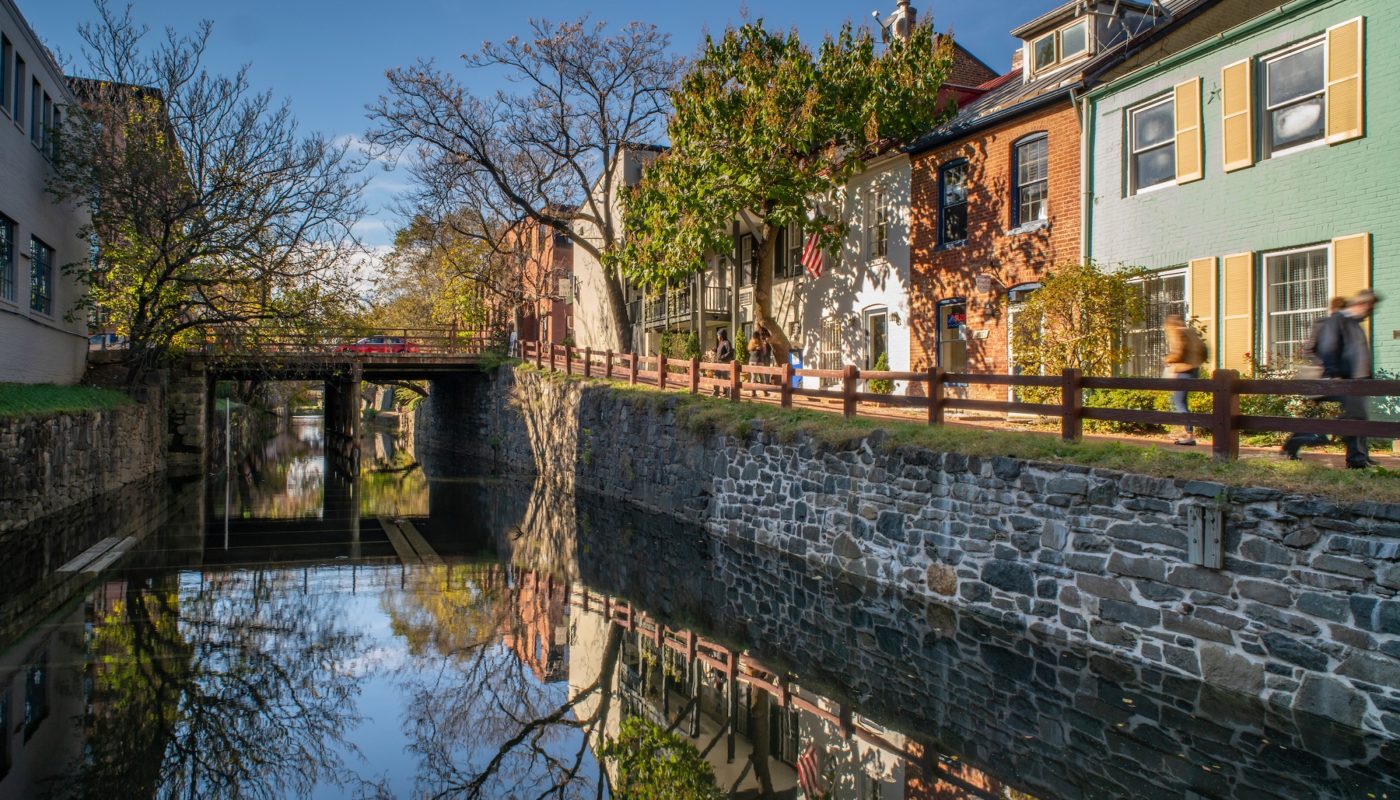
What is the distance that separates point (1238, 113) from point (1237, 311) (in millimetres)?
2742

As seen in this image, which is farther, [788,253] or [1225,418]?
[788,253]

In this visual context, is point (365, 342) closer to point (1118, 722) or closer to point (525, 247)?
point (525, 247)

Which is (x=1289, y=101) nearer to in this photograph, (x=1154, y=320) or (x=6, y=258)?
(x=1154, y=320)

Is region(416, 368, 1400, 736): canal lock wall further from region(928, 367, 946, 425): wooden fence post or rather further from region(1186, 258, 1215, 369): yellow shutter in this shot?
region(1186, 258, 1215, 369): yellow shutter

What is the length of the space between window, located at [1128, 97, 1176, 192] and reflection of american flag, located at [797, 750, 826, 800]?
458 inches

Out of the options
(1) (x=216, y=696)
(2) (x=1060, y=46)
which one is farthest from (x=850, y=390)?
(2) (x=1060, y=46)

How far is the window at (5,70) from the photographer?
54.3ft

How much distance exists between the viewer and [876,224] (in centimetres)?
2080

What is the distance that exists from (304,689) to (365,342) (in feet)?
95.6

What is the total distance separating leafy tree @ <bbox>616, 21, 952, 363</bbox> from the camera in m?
19.3

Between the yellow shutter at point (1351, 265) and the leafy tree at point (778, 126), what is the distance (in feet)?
28.7

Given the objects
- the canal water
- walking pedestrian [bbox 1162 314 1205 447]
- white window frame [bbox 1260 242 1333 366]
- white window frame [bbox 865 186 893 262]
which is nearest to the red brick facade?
white window frame [bbox 865 186 893 262]

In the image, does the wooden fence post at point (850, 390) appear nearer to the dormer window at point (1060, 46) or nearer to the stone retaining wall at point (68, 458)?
the dormer window at point (1060, 46)

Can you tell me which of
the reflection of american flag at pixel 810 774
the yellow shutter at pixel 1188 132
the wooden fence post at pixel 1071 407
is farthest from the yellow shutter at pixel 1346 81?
the reflection of american flag at pixel 810 774
